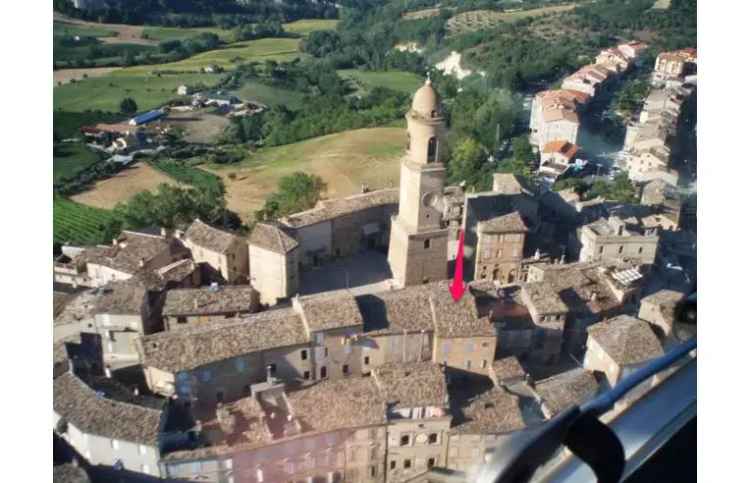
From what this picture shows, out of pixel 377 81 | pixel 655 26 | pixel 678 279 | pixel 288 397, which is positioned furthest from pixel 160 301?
pixel 655 26

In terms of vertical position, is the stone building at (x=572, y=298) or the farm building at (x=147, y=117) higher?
the farm building at (x=147, y=117)

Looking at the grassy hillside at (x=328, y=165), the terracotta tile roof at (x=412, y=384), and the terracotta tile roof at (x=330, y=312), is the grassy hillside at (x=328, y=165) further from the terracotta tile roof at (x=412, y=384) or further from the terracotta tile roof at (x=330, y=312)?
the terracotta tile roof at (x=412, y=384)

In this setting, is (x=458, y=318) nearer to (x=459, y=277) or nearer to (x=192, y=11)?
(x=459, y=277)

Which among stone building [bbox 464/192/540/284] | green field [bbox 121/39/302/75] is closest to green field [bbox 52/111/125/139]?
green field [bbox 121/39/302/75]

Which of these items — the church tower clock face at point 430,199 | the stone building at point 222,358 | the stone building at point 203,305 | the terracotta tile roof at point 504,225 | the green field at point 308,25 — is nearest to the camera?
the stone building at point 222,358

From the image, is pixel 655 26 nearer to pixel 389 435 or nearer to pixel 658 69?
pixel 658 69

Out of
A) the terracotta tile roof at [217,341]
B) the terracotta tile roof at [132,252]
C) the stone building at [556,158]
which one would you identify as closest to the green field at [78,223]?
the terracotta tile roof at [132,252]

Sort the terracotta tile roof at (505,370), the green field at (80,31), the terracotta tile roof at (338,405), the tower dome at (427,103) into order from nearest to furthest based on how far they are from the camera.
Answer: the terracotta tile roof at (338,405) → the terracotta tile roof at (505,370) → the tower dome at (427,103) → the green field at (80,31)
